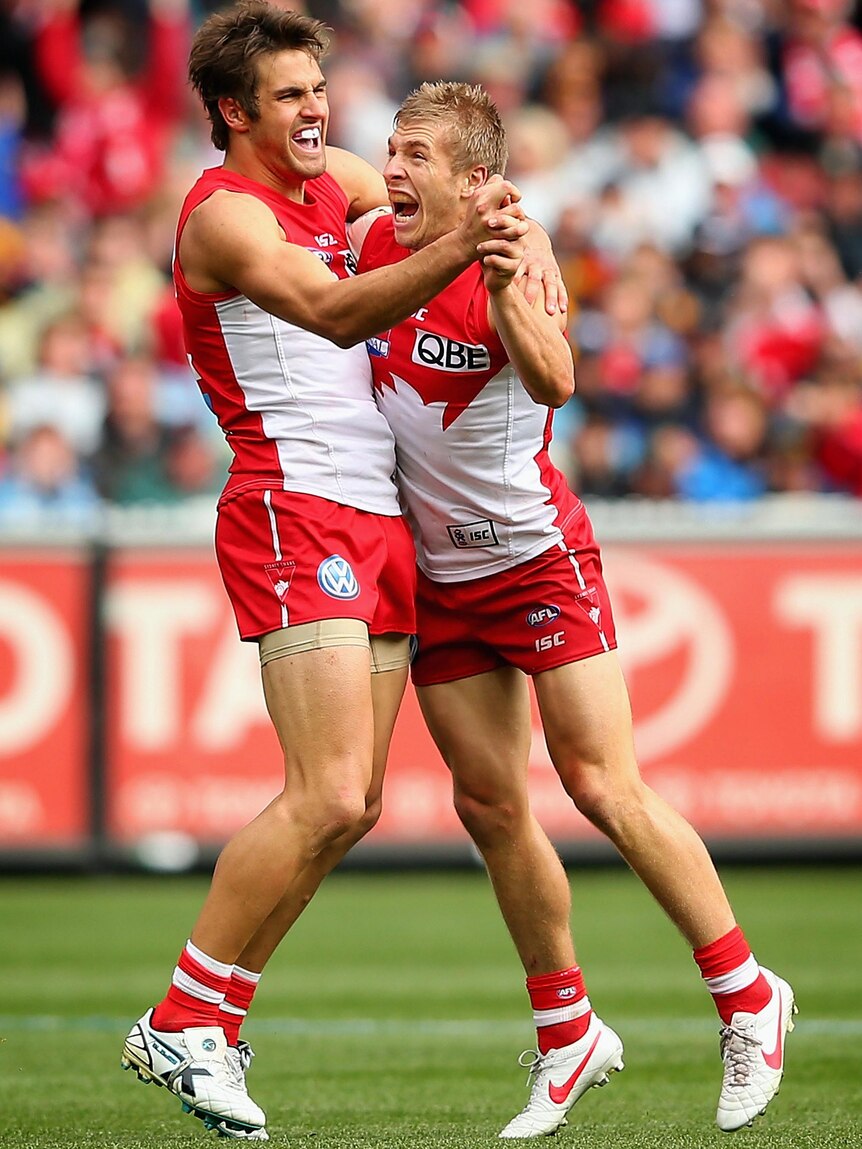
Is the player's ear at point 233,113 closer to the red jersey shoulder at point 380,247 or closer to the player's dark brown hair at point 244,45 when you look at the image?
the player's dark brown hair at point 244,45

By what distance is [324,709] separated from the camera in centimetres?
483

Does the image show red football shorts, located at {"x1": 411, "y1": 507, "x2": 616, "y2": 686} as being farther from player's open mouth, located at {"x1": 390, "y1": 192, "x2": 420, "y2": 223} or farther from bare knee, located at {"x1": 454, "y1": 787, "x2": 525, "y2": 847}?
player's open mouth, located at {"x1": 390, "y1": 192, "x2": 420, "y2": 223}

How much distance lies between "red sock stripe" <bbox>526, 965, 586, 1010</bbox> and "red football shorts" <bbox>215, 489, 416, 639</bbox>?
1074 millimetres

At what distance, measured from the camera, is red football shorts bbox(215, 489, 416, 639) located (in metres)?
4.89

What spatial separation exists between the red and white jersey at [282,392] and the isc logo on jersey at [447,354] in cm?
19

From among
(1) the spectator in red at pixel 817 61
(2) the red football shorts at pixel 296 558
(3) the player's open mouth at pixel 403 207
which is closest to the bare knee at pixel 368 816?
(2) the red football shorts at pixel 296 558

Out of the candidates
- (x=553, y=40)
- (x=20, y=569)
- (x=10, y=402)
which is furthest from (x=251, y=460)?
(x=553, y=40)

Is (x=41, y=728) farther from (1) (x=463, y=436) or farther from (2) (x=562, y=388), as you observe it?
(2) (x=562, y=388)

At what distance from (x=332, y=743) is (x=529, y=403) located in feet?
3.38

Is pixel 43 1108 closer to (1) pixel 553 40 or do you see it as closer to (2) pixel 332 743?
(2) pixel 332 743

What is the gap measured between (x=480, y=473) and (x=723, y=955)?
4.51ft

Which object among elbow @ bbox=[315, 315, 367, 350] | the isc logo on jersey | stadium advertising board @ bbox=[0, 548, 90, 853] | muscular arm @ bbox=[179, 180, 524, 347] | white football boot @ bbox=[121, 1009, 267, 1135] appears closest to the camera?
muscular arm @ bbox=[179, 180, 524, 347]

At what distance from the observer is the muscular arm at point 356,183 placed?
5.47m

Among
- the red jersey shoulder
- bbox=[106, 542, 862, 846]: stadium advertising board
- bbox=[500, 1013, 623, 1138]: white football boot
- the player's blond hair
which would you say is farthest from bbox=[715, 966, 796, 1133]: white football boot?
bbox=[106, 542, 862, 846]: stadium advertising board
